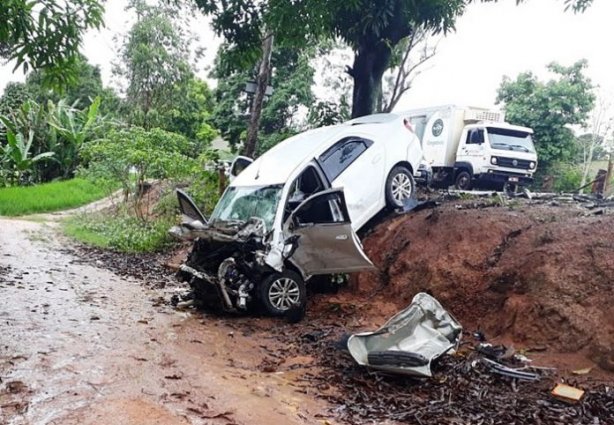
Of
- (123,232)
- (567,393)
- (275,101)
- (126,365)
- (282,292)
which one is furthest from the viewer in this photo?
(275,101)

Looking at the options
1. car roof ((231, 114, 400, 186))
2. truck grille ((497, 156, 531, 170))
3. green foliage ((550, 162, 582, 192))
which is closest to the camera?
car roof ((231, 114, 400, 186))

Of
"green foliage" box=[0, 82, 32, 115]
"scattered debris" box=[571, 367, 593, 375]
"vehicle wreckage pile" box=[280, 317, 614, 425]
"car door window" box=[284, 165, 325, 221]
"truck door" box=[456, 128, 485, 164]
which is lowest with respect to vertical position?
"vehicle wreckage pile" box=[280, 317, 614, 425]

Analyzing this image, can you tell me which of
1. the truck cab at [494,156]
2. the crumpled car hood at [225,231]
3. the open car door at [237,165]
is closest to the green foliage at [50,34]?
the crumpled car hood at [225,231]

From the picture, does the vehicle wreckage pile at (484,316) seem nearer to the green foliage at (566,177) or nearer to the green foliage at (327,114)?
the green foliage at (327,114)

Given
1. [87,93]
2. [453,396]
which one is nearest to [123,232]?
[453,396]

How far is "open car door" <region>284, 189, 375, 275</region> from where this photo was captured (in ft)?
23.3

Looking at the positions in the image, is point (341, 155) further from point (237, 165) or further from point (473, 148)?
point (473, 148)

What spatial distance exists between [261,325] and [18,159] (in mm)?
17292

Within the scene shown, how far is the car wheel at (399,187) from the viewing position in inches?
361

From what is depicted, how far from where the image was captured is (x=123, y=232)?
1353cm

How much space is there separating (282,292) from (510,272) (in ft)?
10.0

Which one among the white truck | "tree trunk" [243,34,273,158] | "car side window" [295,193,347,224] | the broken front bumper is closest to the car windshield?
"car side window" [295,193,347,224]

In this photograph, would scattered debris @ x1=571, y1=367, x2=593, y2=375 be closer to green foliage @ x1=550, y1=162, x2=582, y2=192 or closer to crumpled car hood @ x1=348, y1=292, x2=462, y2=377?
crumpled car hood @ x1=348, y1=292, x2=462, y2=377

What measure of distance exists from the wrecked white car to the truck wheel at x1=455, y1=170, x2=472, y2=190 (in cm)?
687
